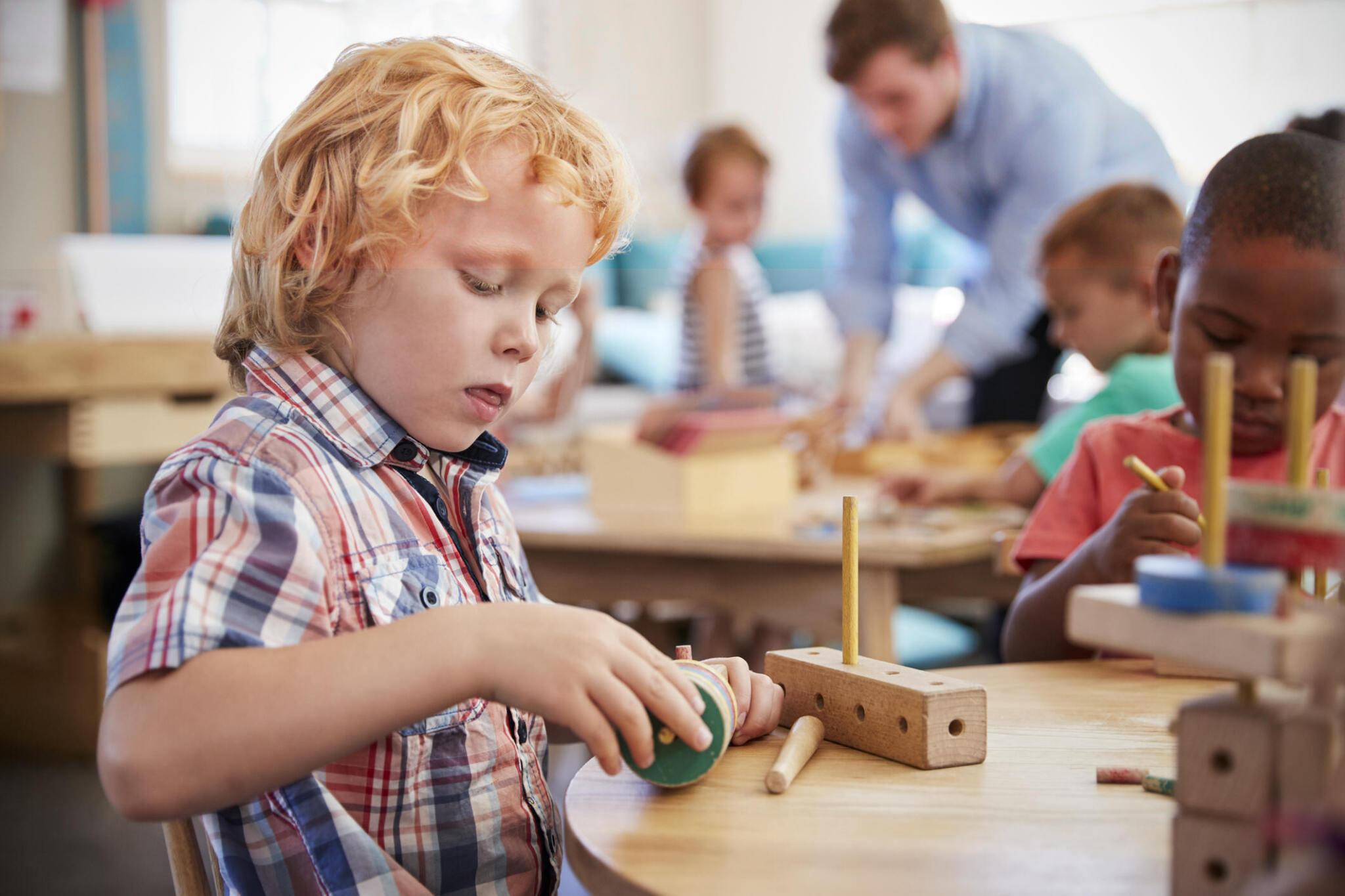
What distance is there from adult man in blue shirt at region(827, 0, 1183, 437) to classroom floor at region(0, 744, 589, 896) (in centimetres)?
104

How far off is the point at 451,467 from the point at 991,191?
1749mm

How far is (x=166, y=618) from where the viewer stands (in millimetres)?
509

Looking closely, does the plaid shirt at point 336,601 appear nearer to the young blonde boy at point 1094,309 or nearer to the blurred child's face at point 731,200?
the young blonde boy at point 1094,309

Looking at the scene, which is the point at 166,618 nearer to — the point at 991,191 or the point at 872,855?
the point at 872,855

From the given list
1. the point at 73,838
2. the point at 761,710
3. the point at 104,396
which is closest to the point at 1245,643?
the point at 761,710

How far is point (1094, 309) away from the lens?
156 cm

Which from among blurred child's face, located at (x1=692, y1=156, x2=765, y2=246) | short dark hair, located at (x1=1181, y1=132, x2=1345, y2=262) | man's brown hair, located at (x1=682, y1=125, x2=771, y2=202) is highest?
man's brown hair, located at (x1=682, y1=125, x2=771, y2=202)

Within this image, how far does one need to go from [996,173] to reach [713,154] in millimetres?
675

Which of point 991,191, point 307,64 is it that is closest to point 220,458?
point 991,191

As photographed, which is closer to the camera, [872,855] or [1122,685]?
[872,855]

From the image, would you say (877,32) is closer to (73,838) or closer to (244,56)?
(73,838)

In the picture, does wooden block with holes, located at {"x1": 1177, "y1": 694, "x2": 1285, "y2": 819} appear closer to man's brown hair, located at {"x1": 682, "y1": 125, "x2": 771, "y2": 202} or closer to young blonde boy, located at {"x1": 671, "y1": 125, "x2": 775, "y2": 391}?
young blonde boy, located at {"x1": 671, "y1": 125, "x2": 775, "y2": 391}

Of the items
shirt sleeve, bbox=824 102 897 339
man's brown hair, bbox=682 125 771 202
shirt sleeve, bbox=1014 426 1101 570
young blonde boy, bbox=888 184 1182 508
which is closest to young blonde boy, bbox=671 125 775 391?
man's brown hair, bbox=682 125 771 202

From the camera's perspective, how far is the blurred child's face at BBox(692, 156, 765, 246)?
2.70 metres
